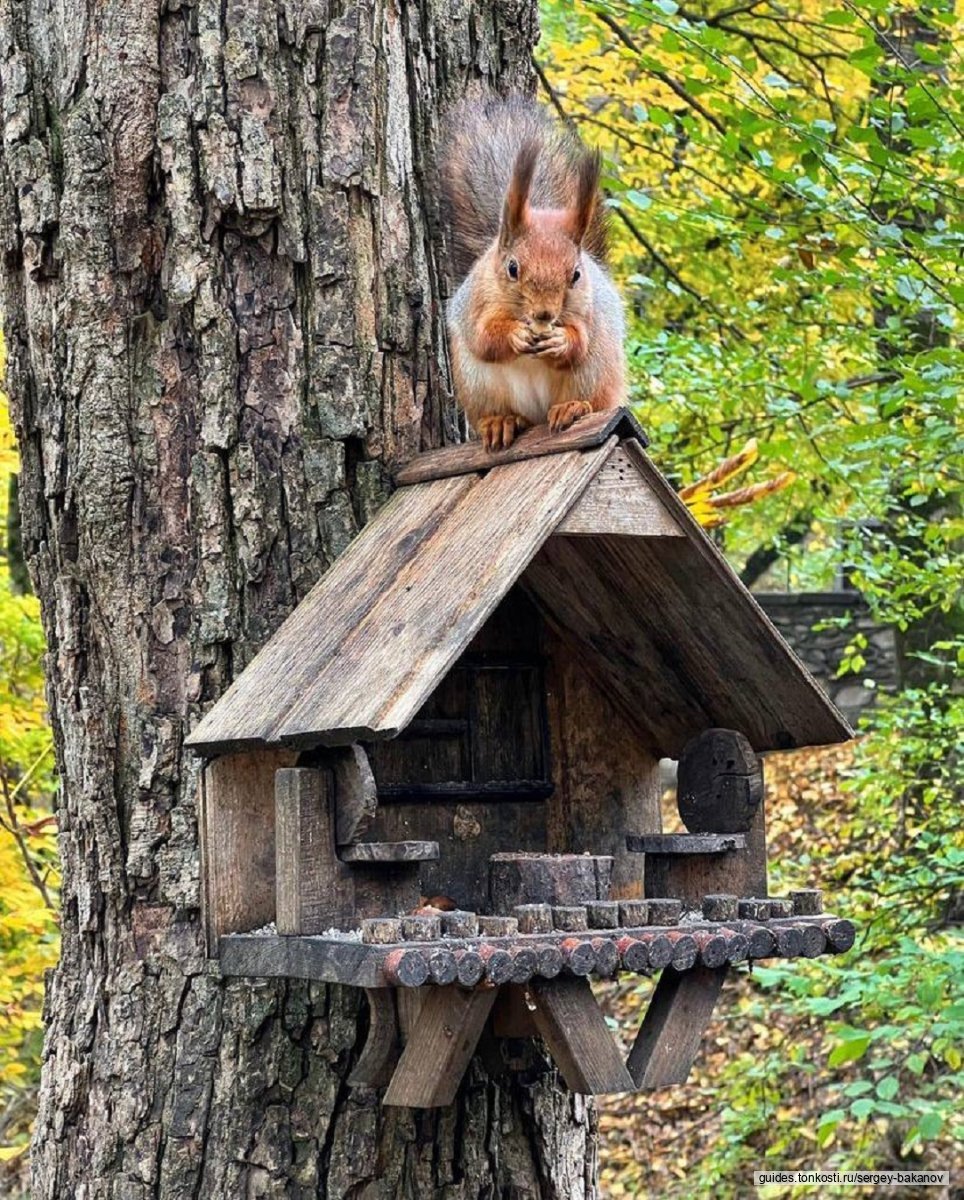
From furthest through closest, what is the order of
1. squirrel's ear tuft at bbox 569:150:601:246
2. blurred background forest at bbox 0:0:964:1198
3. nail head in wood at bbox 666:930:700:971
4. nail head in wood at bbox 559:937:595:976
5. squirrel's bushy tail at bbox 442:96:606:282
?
1. blurred background forest at bbox 0:0:964:1198
2. squirrel's bushy tail at bbox 442:96:606:282
3. squirrel's ear tuft at bbox 569:150:601:246
4. nail head in wood at bbox 666:930:700:971
5. nail head in wood at bbox 559:937:595:976

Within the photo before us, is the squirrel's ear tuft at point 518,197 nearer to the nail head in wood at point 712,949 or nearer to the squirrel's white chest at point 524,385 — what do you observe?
the squirrel's white chest at point 524,385

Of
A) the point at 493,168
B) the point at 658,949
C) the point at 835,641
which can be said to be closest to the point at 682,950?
the point at 658,949

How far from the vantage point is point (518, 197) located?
2.44 metres

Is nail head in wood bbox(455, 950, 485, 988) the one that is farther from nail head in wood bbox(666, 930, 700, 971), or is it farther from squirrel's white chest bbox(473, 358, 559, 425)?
squirrel's white chest bbox(473, 358, 559, 425)

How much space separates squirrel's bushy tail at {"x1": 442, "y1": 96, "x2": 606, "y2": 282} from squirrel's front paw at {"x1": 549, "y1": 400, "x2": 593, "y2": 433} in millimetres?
336

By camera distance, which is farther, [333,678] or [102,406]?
[102,406]

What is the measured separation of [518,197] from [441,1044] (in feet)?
3.97

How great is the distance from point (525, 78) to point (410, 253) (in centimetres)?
47

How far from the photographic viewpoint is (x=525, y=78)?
9.67 ft

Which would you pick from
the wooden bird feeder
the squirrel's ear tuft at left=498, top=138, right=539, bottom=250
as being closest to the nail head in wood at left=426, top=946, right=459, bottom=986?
the wooden bird feeder

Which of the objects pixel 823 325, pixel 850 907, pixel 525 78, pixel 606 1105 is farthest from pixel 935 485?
pixel 606 1105

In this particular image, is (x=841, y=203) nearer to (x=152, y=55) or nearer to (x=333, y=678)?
(x=152, y=55)

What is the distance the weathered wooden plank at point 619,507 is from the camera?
2234 millimetres

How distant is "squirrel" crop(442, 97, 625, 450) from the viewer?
2.41 metres
